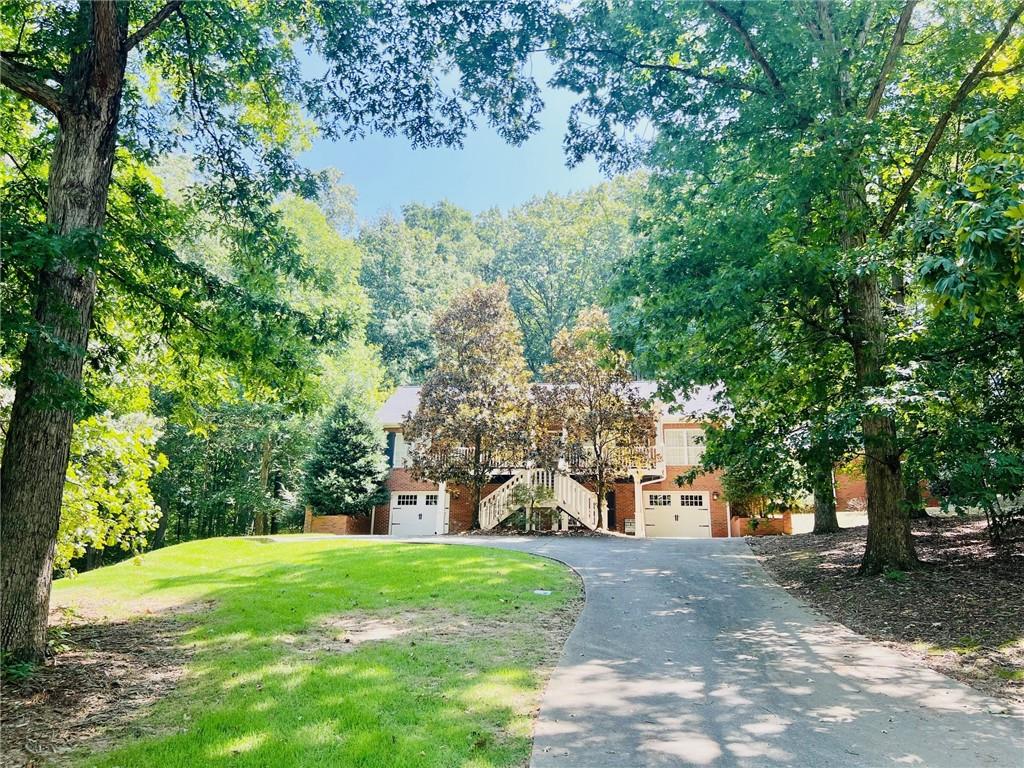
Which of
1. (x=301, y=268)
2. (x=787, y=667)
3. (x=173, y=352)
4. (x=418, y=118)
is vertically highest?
(x=418, y=118)

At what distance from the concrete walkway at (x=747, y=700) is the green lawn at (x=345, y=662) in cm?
44

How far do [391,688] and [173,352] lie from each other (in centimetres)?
635

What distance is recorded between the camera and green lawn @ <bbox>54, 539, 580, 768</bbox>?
4.03m

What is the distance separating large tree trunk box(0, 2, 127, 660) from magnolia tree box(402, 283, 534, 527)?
14542mm

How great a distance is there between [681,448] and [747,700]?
2058 cm

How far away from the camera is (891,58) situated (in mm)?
9047

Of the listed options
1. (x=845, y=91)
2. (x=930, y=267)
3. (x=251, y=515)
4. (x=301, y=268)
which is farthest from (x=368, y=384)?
(x=930, y=267)

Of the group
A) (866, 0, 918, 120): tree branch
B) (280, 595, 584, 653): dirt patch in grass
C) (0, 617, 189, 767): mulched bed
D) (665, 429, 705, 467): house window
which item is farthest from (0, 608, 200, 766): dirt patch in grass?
(665, 429, 705, 467): house window

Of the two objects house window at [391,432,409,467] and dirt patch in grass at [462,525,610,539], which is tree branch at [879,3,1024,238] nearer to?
dirt patch in grass at [462,525,610,539]

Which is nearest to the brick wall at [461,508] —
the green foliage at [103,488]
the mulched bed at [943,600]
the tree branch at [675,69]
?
the mulched bed at [943,600]

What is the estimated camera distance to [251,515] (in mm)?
31000

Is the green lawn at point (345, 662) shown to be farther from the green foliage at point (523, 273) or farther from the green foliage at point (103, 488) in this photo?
the green foliage at point (523, 273)

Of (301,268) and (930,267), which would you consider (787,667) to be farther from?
(301,268)

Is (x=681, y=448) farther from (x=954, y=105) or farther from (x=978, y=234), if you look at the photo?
(x=978, y=234)
